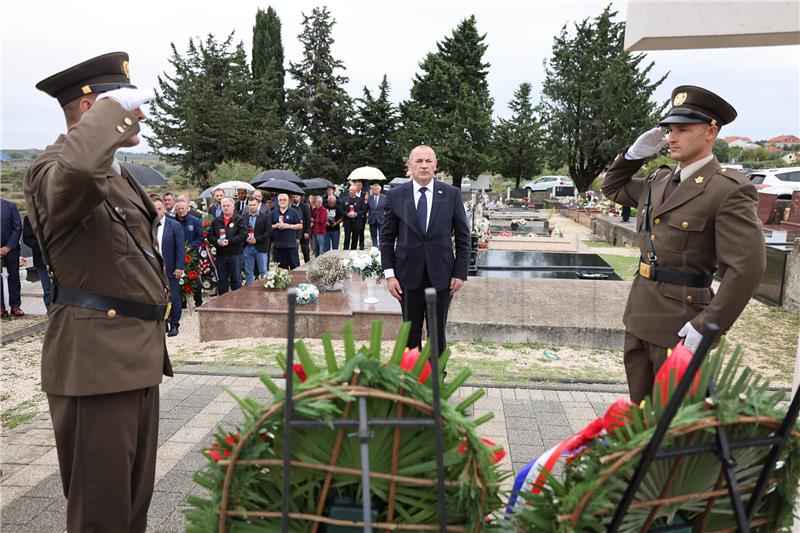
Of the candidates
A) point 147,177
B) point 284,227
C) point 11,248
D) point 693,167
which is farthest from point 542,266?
point 11,248

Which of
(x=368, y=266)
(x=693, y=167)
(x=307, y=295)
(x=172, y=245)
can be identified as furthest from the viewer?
(x=368, y=266)

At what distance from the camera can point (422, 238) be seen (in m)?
4.51

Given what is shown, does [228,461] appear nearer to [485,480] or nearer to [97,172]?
[485,480]

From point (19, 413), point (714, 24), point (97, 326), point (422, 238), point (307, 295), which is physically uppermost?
point (714, 24)

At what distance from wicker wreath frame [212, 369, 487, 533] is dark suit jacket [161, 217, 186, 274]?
6.36 meters

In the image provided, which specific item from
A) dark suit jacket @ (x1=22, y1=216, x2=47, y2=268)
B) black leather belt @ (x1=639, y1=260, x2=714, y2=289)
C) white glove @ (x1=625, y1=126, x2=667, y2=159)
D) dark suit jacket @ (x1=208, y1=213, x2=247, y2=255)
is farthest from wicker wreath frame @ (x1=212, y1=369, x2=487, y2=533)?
dark suit jacket @ (x1=22, y1=216, x2=47, y2=268)

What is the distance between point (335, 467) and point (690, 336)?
187 centimetres

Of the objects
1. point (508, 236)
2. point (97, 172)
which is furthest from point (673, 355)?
point (508, 236)

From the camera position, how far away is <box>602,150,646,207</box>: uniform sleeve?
3.34 m

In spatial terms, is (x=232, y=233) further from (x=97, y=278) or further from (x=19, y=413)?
(x=97, y=278)

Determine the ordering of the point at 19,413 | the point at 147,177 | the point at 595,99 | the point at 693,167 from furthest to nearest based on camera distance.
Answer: the point at 595,99, the point at 147,177, the point at 19,413, the point at 693,167

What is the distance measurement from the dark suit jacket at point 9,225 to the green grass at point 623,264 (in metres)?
10.5

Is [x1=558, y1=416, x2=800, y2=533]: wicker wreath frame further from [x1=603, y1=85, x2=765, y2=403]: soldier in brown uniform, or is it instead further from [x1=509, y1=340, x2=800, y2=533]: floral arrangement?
[x1=603, y1=85, x2=765, y2=403]: soldier in brown uniform

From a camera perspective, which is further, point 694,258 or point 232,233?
point 232,233
